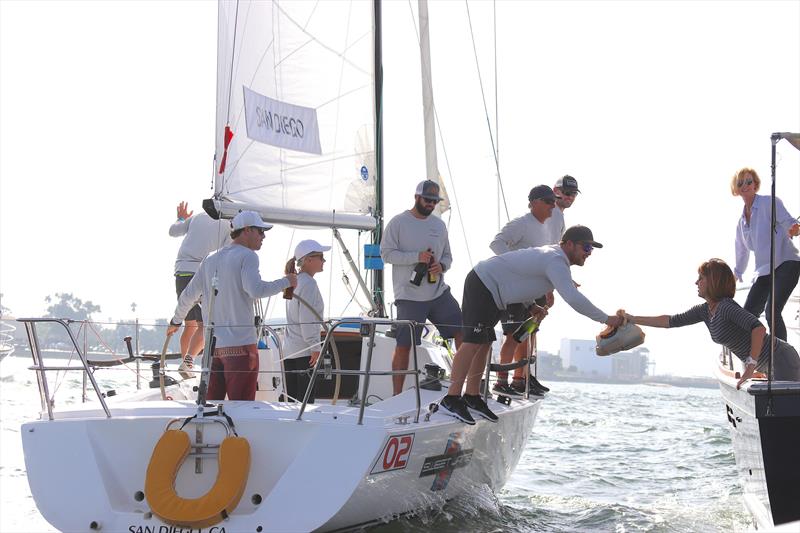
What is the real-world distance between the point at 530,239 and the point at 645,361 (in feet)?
258

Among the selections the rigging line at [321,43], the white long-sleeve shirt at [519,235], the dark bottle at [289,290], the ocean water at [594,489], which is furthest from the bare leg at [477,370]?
the rigging line at [321,43]

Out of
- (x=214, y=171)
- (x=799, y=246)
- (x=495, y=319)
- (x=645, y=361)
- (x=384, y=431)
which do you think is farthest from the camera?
(x=645, y=361)

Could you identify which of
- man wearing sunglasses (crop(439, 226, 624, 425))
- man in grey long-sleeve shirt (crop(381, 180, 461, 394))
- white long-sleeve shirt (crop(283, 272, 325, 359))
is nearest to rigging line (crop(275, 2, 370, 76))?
man in grey long-sleeve shirt (crop(381, 180, 461, 394))

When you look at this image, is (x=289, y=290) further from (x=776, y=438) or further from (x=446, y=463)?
(x=776, y=438)

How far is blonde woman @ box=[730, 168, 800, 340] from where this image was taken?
632 centimetres

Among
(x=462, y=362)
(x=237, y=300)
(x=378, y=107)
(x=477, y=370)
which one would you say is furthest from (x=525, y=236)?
(x=378, y=107)

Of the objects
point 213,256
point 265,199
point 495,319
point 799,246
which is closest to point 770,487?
point 495,319

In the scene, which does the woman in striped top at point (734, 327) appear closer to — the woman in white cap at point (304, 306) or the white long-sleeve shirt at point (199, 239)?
the woman in white cap at point (304, 306)

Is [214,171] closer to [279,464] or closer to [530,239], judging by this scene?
[530,239]

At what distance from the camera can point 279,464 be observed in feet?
17.0

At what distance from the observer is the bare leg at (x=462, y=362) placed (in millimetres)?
6008

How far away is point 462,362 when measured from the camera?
6.01m

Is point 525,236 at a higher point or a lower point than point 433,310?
higher

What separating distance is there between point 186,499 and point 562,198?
4.12 metres
